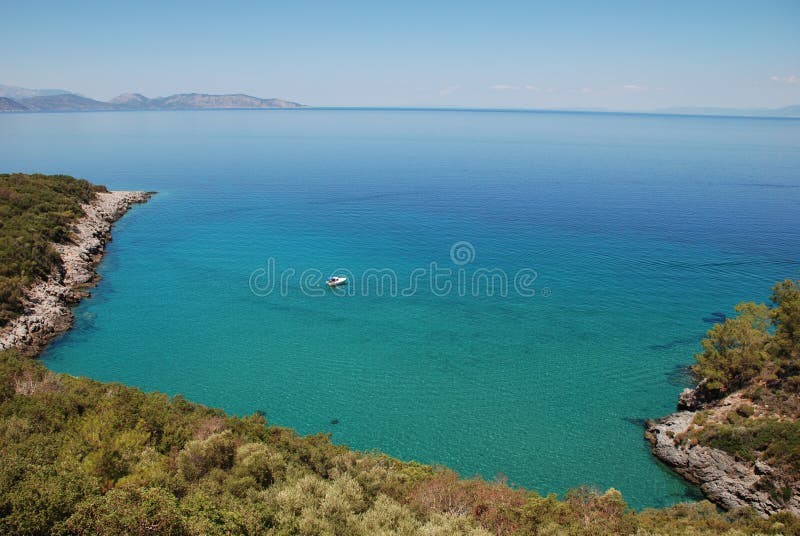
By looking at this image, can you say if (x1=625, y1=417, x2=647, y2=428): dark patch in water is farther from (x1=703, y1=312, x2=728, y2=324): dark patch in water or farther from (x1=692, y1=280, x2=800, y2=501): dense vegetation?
(x1=703, y1=312, x2=728, y2=324): dark patch in water

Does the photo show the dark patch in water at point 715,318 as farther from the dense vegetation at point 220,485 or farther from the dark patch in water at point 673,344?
the dense vegetation at point 220,485

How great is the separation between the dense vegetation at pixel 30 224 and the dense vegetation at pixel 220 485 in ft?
70.6

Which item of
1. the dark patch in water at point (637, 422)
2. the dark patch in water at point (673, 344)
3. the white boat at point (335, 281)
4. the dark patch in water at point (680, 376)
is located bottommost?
the dark patch in water at point (637, 422)

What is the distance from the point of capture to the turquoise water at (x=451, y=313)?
3559 cm

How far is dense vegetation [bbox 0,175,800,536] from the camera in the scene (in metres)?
15.9

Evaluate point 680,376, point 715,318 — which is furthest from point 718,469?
point 715,318

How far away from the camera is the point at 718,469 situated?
29812 mm

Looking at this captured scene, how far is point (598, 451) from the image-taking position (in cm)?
3338

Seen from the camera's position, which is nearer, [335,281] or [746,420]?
[746,420]

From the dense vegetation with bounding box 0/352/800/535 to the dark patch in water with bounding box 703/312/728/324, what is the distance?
2981 centimetres

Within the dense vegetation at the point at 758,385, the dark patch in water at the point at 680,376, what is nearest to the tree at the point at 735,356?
the dense vegetation at the point at 758,385

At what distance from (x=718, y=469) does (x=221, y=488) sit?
29791 mm

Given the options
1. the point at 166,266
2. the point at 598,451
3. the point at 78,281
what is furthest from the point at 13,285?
the point at 598,451

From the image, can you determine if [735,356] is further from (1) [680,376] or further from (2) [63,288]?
(2) [63,288]
